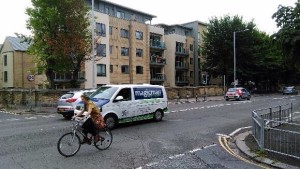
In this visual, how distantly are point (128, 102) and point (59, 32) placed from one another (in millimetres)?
17973

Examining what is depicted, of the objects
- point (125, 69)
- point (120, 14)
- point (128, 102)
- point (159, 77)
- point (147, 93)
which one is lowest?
point (128, 102)

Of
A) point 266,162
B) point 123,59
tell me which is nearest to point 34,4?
point 123,59

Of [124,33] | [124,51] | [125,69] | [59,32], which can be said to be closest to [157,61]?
[125,69]

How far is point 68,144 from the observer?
30.4 ft

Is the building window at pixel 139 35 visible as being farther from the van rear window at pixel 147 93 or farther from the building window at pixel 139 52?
the van rear window at pixel 147 93

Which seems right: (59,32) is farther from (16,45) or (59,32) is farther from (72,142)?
(16,45)

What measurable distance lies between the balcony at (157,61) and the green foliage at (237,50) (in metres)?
7.12

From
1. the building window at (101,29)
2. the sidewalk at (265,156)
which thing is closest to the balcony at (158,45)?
the building window at (101,29)

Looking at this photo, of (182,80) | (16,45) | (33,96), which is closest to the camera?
(33,96)

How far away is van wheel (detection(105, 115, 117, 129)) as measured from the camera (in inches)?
562

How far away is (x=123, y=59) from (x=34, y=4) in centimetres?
2137

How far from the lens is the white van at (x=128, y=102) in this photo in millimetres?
14469

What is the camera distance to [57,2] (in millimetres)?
30922

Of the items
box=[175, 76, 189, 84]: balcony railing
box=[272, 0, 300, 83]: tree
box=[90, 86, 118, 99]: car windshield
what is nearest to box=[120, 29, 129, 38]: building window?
box=[175, 76, 189, 84]: balcony railing
